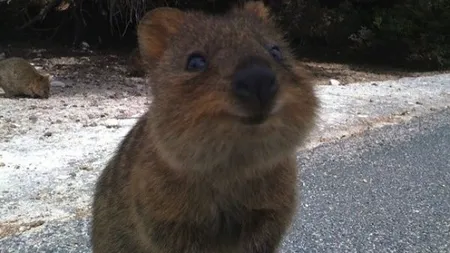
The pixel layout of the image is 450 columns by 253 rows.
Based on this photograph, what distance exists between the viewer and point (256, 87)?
72.1 inches

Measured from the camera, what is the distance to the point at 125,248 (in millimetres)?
2854

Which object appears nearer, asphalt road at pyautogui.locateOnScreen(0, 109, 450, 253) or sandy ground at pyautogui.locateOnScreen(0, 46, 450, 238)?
asphalt road at pyautogui.locateOnScreen(0, 109, 450, 253)

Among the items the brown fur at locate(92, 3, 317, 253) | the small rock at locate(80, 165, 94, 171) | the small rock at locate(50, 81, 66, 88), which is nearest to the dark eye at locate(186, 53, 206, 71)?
the brown fur at locate(92, 3, 317, 253)

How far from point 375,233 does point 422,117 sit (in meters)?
4.19

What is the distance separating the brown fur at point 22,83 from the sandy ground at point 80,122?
0.83 ft

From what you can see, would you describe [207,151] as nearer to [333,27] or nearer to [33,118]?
[33,118]

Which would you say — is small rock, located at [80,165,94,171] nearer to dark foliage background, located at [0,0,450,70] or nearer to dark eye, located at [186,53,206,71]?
dark eye, located at [186,53,206,71]

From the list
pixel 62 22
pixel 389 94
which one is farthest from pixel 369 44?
pixel 62 22

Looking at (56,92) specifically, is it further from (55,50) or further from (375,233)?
(375,233)

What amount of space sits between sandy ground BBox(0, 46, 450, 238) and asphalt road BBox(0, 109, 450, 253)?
274 mm

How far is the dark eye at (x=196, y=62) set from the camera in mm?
2186

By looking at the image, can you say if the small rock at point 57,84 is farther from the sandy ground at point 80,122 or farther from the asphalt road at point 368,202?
the asphalt road at point 368,202

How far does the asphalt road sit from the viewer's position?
4.04m

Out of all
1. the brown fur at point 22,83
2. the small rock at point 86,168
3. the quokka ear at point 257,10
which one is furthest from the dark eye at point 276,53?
the brown fur at point 22,83
